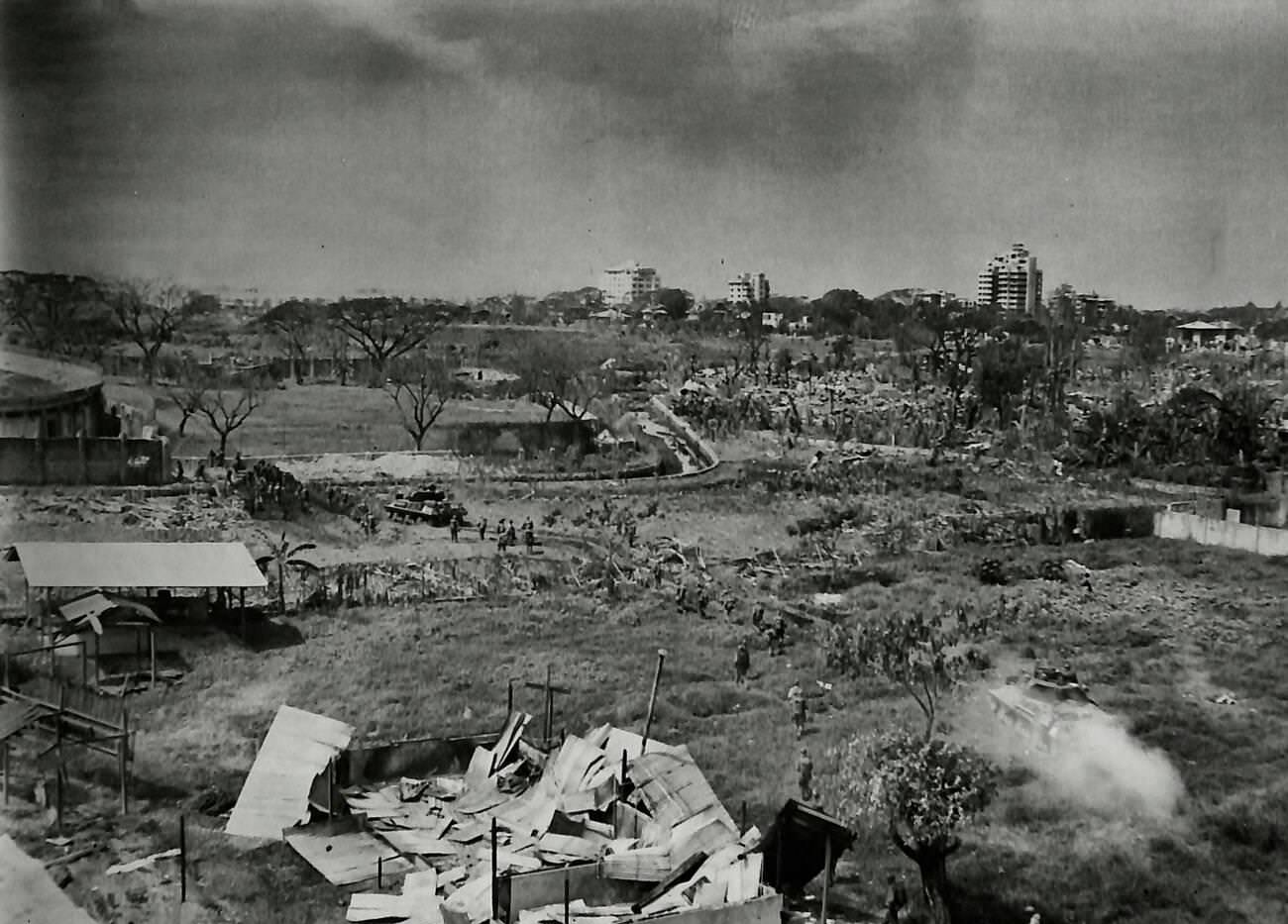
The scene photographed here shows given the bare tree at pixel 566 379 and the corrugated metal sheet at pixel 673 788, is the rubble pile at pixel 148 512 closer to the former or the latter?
the bare tree at pixel 566 379

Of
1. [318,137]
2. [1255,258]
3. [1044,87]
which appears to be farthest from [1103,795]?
[318,137]

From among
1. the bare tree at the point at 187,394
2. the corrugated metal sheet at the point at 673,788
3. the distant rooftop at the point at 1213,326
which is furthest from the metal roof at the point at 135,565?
the distant rooftop at the point at 1213,326

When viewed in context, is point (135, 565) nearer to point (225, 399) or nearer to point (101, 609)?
point (101, 609)

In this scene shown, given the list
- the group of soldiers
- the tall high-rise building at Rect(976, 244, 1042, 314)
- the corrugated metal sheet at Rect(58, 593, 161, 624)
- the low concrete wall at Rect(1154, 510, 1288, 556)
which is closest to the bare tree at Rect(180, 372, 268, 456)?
the corrugated metal sheet at Rect(58, 593, 161, 624)

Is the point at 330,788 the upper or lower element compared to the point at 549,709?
lower

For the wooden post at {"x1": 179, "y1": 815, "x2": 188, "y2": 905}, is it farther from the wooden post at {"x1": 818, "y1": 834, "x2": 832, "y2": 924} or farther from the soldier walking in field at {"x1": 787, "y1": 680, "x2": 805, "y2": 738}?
the soldier walking in field at {"x1": 787, "y1": 680, "x2": 805, "y2": 738}

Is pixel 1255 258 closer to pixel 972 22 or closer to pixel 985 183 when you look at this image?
pixel 985 183

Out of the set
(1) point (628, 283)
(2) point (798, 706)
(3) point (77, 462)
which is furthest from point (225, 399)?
(2) point (798, 706)
